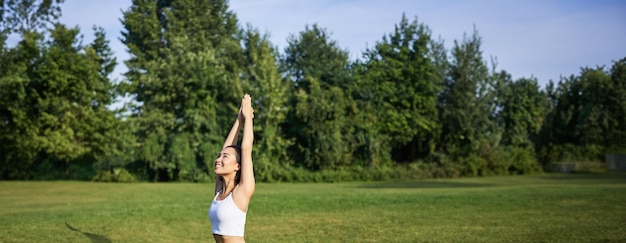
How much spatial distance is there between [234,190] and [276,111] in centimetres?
4241

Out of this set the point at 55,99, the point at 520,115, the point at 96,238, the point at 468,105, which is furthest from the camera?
the point at 520,115

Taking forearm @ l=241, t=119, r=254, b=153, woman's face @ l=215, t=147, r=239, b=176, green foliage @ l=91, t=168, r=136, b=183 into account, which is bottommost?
green foliage @ l=91, t=168, r=136, b=183

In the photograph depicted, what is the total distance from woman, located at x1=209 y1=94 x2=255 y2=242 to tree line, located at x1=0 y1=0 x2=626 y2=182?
4032 cm

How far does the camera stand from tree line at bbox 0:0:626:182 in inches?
1813

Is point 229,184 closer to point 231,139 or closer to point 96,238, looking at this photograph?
point 231,139

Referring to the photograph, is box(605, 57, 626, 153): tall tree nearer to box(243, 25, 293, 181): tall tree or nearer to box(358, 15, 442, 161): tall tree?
box(358, 15, 442, 161): tall tree

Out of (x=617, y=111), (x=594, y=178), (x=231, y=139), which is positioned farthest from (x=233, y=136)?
(x=617, y=111)

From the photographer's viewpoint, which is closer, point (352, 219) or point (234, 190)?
point (234, 190)

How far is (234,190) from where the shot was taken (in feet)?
18.8

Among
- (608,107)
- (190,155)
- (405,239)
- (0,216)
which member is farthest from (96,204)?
(608,107)

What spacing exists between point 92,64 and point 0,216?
1192 inches

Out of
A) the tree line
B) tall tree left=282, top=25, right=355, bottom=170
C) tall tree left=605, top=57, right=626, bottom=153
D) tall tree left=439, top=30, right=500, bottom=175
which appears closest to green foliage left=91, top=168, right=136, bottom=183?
the tree line

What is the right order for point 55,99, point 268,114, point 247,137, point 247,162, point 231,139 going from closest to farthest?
point 247,162 < point 247,137 < point 231,139 < point 55,99 < point 268,114

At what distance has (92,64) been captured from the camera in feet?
155
